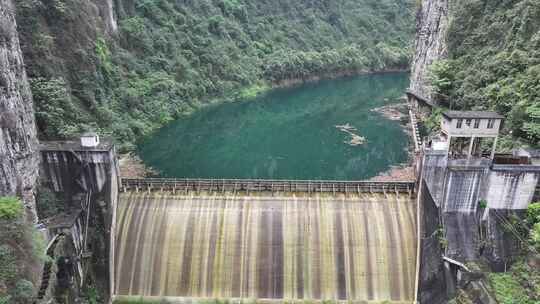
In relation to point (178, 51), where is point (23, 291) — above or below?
below

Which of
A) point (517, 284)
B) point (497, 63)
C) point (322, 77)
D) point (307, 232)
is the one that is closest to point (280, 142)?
point (497, 63)

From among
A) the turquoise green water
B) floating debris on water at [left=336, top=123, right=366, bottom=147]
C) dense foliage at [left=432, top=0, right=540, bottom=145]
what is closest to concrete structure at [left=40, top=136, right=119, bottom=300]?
the turquoise green water

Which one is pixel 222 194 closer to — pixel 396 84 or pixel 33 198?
pixel 33 198

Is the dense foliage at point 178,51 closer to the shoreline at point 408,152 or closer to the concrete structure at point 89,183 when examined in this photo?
the concrete structure at point 89,183

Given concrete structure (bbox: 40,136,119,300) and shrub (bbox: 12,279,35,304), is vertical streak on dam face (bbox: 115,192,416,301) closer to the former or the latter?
concrete structure (bbox: 40,136,119,300)

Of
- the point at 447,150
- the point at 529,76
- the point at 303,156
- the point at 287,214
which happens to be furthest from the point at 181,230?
the point at 529,76

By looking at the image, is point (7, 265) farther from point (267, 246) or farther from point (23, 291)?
point (267, 246)
